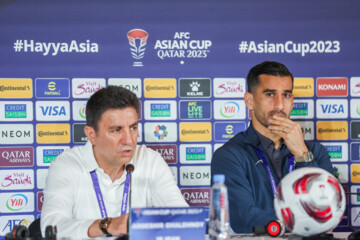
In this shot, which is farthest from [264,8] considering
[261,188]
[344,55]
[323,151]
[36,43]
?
[36,43]

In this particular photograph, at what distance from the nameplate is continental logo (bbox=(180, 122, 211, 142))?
1.53m

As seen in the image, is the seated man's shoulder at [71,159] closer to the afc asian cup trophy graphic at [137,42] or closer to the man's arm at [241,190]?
the man's arm at [241,190]

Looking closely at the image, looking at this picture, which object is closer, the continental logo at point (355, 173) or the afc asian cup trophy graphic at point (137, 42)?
the afc asian cup trophy graphic at point (137, 42)

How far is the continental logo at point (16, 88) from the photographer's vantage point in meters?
2.93

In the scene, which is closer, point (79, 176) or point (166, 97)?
point (79, 176)

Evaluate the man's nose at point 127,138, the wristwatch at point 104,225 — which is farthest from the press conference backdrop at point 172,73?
the wristwatch at point 104,225

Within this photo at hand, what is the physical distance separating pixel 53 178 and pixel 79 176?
129mm

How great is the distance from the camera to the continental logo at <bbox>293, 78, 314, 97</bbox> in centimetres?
306

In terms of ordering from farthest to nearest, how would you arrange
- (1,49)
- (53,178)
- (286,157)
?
(1,49) → (286,157) → (53,178)

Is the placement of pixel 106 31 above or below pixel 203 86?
above

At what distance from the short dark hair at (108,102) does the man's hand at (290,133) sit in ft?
2.54

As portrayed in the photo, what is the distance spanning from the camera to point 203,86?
3025 millimetres

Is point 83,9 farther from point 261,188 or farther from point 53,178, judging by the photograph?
point 261,188

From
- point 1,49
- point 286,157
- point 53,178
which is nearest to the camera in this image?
point 53,178
